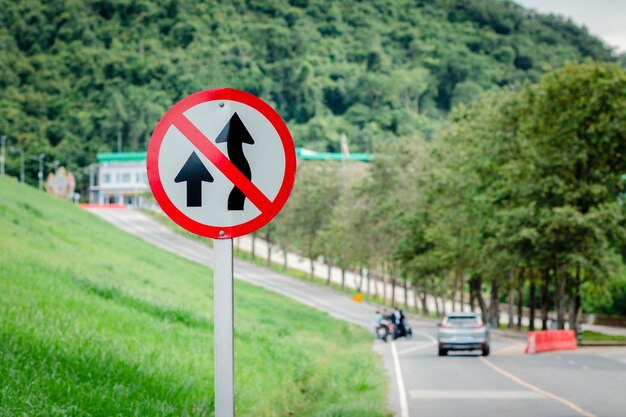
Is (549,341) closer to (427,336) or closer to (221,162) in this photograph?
(427,336)

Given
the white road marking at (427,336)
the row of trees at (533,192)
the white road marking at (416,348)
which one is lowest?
the white road marking at (427,336)

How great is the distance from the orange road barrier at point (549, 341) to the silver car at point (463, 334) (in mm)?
3457

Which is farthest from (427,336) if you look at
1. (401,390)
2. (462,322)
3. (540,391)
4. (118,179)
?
(118,179)

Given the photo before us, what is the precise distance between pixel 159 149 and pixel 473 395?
15.5 metres

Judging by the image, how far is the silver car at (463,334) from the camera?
3534 centimetres

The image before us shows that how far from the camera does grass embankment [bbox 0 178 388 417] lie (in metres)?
10.4

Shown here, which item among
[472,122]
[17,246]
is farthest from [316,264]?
[17,246]

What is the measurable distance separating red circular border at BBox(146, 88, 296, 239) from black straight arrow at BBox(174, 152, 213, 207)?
9 cm

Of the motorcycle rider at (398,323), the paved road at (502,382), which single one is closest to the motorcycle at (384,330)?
the motorcycle rider at (398,323)

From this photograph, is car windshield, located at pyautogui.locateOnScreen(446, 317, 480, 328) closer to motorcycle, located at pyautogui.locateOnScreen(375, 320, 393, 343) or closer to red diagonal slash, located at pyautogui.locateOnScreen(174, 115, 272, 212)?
motorcycle, located at pyautogui.locateOnScreen(375, 320, 393, 343)

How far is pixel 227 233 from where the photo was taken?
17.6ft

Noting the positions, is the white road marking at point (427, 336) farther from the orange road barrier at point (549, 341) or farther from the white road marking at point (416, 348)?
the orange road barrier at point (549, 341)

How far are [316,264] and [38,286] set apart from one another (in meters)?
113

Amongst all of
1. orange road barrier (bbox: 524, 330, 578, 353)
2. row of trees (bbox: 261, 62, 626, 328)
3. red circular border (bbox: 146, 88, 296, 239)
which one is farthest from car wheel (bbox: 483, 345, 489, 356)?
red circular border (bbox: 146, 88, 296, 239)
